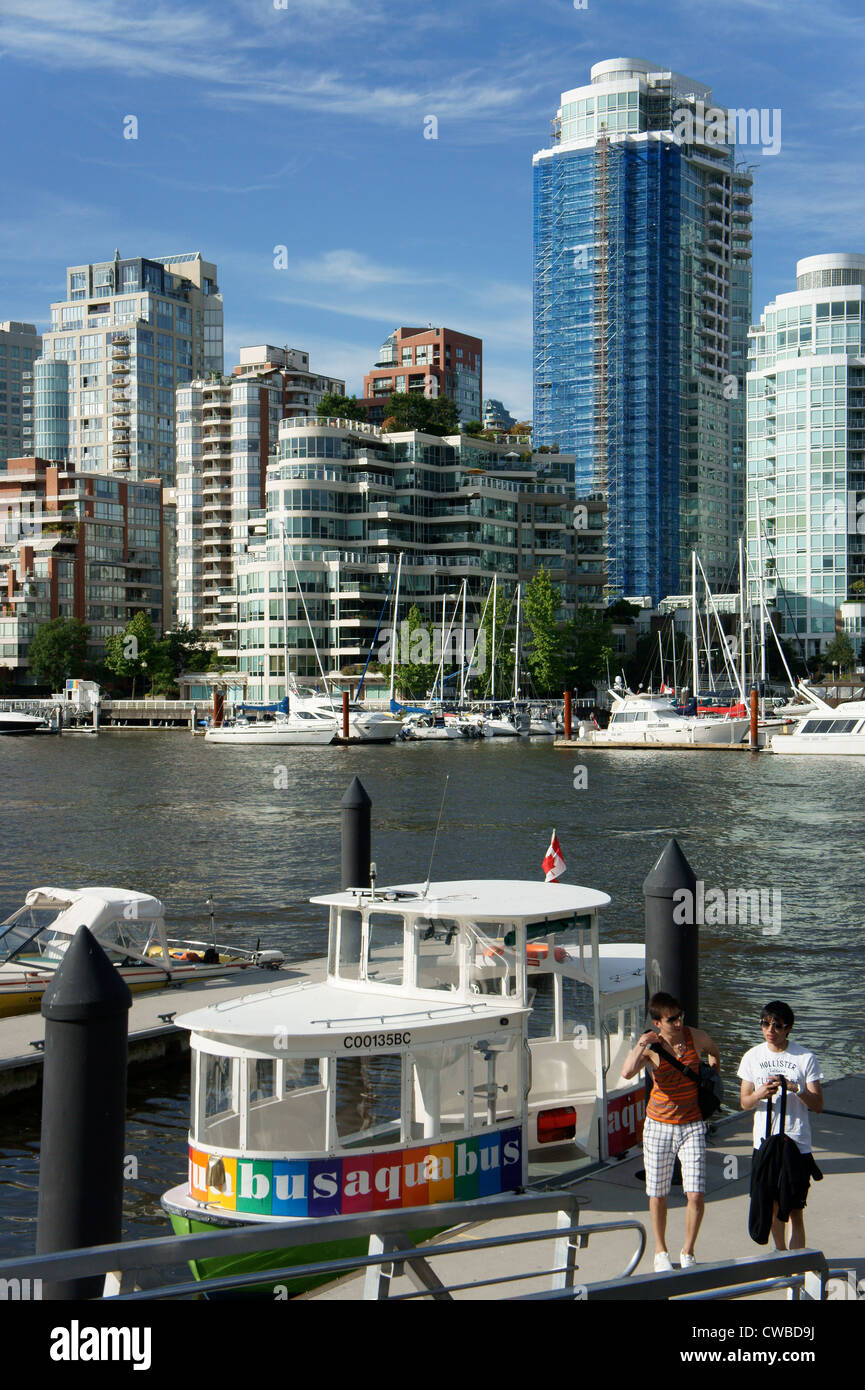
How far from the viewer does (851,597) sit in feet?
499

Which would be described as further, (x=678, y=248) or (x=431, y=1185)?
(x=678, y=248)

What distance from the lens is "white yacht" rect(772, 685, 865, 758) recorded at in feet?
294

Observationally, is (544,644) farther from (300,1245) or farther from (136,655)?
(300,1245)

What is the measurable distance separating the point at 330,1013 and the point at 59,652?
464 ft

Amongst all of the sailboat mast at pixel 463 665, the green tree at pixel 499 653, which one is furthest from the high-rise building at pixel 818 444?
the sailboat mast at pixel 463 665

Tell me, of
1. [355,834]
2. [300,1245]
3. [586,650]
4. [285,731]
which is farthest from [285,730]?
[300,1245]

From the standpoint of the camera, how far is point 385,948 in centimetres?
1441

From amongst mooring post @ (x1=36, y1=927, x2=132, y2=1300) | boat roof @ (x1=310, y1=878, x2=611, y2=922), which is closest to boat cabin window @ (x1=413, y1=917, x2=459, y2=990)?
boat roof @ (x1=310, y1=878, x2=611, y2=922)

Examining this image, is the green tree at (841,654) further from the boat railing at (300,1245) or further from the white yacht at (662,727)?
the boat railing at (300,1245)

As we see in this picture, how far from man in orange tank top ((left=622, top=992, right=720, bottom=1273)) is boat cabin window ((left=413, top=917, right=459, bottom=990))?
3505 millimetres

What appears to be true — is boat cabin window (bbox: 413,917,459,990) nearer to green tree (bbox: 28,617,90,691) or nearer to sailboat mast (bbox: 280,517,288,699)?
sailboat mast (bbox: 280,517,288,699)
